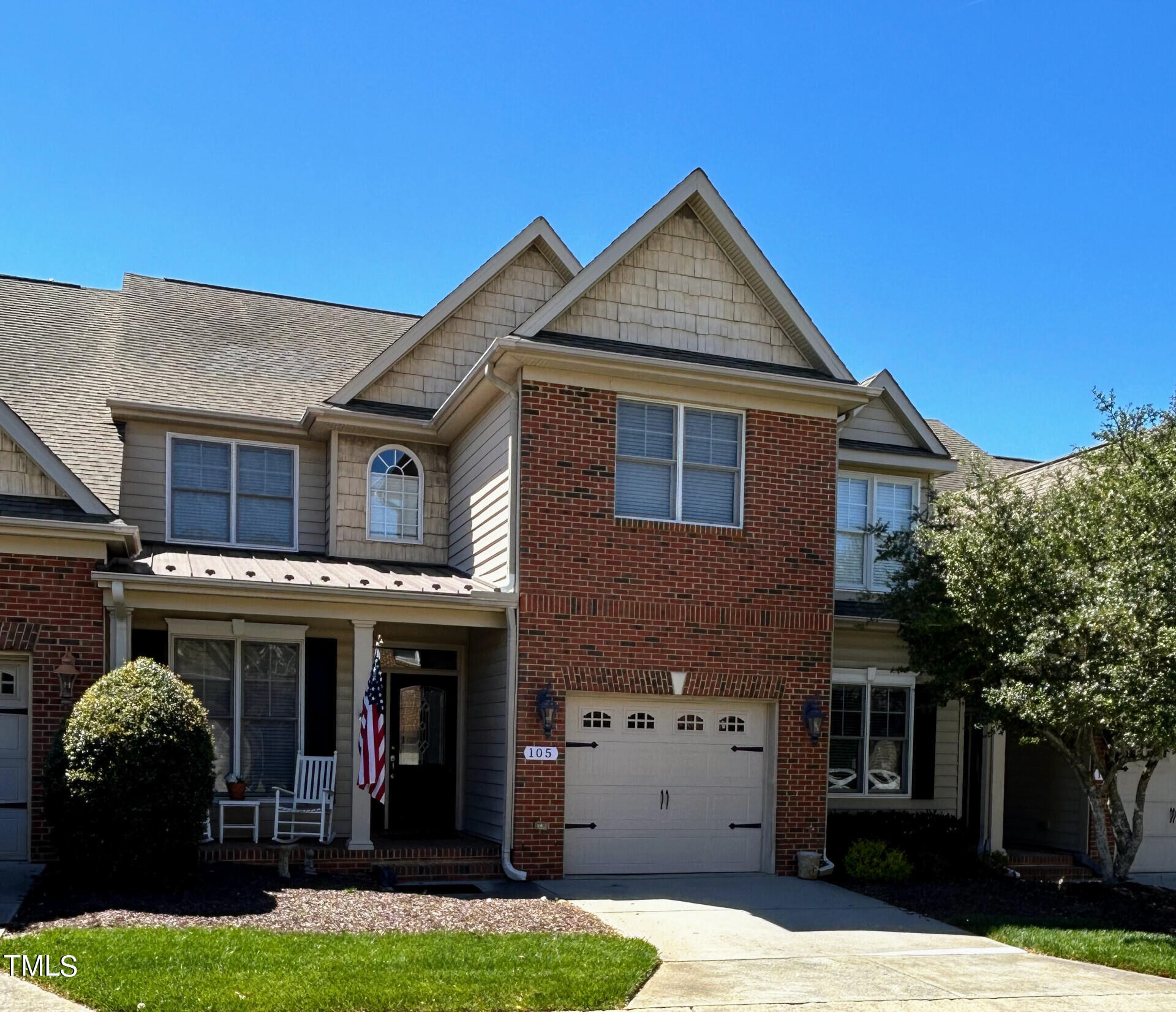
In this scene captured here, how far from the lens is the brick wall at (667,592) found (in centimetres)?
1356

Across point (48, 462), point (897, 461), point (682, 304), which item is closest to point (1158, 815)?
point (897, 461)

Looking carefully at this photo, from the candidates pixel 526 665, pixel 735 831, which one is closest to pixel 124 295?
pixel 526 665

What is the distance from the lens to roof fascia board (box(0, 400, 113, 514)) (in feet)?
41.0

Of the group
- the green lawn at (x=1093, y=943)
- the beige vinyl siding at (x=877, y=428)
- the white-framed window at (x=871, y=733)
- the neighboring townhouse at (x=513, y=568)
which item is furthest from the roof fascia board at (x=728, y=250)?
the green lawn at (x=1093, y=943)

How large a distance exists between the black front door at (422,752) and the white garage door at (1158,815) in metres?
9.19

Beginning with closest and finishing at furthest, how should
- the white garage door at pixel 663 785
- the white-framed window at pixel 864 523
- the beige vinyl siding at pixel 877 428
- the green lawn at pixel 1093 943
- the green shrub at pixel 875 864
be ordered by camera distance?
the green lawn at pixel 1093 943, the white garage door at pixel 663 785, the green shrub at pixel 875 864, the white-framed window at pixel 864 523, the beige vinyl siding at pixel 877 428

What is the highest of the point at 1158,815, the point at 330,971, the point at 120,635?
the point at 120,635

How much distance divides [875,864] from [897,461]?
5.81 meters

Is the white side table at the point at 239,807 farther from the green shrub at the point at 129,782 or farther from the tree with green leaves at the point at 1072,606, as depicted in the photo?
the tree with green leaves at the point at 1072,606

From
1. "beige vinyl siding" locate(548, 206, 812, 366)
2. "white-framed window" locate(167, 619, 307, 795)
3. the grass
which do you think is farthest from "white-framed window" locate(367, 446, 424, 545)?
the grass

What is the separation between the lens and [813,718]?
1446 cm

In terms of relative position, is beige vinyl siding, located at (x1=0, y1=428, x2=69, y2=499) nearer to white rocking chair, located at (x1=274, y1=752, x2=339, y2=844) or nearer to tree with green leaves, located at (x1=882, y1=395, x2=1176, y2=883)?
white rocking chair, located at (x1=274, y1=752, x2=339, y2=844)

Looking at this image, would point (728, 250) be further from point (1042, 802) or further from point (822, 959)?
point (1042, 802)

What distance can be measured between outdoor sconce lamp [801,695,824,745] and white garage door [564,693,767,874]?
0.47 meters
